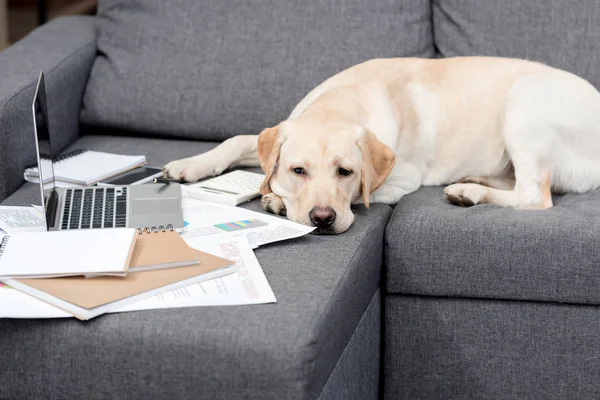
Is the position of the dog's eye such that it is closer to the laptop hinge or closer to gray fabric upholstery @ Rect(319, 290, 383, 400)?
gray fabric upholstery @ Rect(319, 290, 383, 400)

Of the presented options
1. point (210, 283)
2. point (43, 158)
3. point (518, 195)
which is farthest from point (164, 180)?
point (518, 195)

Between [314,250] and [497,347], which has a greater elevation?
[314,250]

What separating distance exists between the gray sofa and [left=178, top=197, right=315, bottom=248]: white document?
6 cm

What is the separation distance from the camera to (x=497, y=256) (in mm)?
1951

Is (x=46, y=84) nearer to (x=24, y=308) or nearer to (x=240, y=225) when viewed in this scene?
(x=240, y=225)

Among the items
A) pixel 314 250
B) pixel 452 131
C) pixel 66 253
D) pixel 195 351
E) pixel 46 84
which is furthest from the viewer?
pixel 46 84

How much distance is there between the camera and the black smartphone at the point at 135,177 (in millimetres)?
2297

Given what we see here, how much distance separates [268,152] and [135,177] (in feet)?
1.47

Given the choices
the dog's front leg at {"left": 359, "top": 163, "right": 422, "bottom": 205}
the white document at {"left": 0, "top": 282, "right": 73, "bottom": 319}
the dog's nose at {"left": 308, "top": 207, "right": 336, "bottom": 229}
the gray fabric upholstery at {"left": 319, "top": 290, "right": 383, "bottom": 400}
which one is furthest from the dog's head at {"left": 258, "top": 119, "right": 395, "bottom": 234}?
the white document at {"left": 0, "top": 282, "right": 73, "bottom": 319}

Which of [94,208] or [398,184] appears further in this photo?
[398,184]

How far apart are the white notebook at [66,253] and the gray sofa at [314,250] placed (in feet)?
0.42

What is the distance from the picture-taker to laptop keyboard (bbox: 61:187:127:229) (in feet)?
6.29

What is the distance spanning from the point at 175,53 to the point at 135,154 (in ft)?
1.33

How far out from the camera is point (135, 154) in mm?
2588
